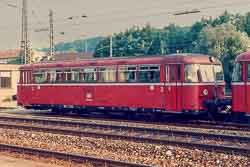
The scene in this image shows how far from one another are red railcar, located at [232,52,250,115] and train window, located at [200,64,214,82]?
229 cm

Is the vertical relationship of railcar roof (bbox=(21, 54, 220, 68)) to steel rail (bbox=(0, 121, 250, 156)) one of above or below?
above

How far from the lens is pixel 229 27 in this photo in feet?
211

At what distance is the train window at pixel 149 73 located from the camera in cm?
2136

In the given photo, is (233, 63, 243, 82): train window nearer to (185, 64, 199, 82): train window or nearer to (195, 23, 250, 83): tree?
(185, 64, 199, 82): train window

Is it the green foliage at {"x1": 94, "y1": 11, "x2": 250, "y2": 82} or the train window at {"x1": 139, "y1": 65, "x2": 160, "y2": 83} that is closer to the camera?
the train window at {"x1": 139, "y1": 65, "x2": 160, "y2": 83}

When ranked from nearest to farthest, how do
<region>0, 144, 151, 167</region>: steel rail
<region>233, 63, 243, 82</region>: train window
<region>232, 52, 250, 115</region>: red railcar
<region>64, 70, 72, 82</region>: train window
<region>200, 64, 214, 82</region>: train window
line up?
<region>0, 144, 151, 167</region>: steel rail, <region>232, 52, 250, 115</region>: red railcar, <region>233, 63, 243, 82</region>: train window, <region>200, 64, 214, 82</region>: train window, <region>64, 70, 72, 82</region>: train window

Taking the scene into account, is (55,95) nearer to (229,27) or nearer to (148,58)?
(148,58)

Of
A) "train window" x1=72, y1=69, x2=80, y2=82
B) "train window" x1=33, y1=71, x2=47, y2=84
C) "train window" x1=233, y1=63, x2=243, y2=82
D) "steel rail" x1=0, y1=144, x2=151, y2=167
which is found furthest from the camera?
"train window" x1=33, y1=71, x2=47, y2=84

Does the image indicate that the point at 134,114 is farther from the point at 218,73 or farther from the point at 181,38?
the point at 181,38

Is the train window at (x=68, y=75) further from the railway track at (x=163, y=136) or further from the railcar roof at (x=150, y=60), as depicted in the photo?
the railway track at (x=163, y=136)

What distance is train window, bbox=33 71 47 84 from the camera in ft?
89.7

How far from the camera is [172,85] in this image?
2080cm

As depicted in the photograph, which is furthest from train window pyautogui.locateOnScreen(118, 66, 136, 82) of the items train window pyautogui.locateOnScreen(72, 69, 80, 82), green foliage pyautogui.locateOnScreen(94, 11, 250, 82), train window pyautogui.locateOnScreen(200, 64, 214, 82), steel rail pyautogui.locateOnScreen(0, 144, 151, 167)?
green foliage pyautogui.locateOnScreen(94, 11, 250, 82)

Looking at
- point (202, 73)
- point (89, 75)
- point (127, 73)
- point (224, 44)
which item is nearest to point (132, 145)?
point (202, 73)
